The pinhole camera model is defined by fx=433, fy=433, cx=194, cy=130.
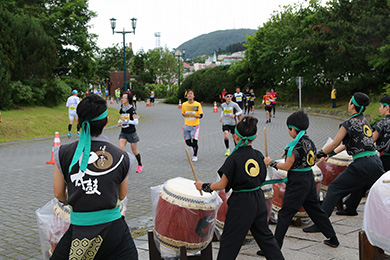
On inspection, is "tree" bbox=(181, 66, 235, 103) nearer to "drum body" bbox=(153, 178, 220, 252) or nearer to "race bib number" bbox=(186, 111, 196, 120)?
"race bib number" bbox=(186, 111, 196, 120)

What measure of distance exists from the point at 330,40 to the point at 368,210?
27119mm

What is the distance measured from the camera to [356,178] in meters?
5.36

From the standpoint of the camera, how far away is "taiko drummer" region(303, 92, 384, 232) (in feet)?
17.5

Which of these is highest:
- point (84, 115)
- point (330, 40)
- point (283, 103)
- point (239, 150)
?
point (330, 40)

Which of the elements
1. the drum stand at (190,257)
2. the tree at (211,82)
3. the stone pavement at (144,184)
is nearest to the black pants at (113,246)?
the drum stand at (190,257)

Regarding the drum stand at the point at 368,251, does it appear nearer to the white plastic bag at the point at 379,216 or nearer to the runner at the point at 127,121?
the white plastic bag at the point at 379,216

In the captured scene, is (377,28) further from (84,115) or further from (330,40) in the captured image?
(84,115)

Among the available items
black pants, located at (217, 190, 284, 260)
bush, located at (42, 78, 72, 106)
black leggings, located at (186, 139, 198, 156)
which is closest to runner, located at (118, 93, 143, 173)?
black leggings, located at (186, 139, 198, 156)

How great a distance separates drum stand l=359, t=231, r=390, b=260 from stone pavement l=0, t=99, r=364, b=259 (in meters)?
0.40

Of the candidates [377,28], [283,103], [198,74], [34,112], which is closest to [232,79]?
[198,74]

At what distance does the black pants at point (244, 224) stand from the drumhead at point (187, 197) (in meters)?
0.30

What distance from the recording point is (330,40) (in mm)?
29406

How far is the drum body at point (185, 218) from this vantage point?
4219 mm

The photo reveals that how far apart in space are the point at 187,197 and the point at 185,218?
8.0 inches
